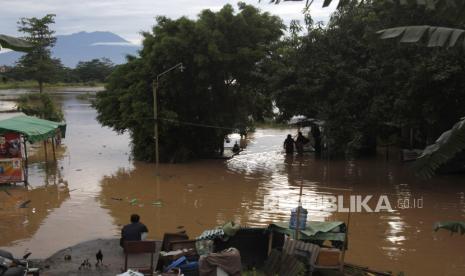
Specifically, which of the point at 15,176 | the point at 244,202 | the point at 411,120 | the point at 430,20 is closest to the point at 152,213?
the point at 244,202

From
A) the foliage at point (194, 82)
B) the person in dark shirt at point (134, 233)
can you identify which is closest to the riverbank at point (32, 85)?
the foliage at point (194, 82)

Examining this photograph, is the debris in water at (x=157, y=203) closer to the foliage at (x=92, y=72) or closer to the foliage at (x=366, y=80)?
the foliage at (x=366, y=80)

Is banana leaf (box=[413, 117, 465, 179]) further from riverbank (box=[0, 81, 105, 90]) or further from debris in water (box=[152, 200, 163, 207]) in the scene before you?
riverbank (box=[0, 81, 105, 90])

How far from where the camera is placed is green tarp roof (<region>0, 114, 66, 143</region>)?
18.1 meters

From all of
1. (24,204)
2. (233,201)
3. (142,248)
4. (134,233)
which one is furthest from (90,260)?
(233,201)

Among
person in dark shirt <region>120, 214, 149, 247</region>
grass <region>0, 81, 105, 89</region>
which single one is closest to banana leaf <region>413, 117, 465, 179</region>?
person in dark shirt <region>120, 214, 149, 247</region>

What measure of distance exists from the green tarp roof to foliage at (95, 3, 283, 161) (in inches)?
156

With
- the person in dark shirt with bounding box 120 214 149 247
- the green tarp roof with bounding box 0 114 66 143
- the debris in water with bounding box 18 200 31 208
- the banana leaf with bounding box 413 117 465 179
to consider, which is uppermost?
the banana leaf with bounding box 413 117 465 179

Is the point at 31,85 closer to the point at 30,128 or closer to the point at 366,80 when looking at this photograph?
the point at 30,128

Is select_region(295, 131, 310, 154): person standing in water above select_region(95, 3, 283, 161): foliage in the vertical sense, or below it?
below

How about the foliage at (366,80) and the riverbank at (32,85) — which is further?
the riverbank at (32,85)

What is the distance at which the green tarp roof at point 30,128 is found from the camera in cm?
1809

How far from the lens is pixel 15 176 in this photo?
1842 centimetres

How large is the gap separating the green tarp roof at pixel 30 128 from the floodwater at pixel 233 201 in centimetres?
177
